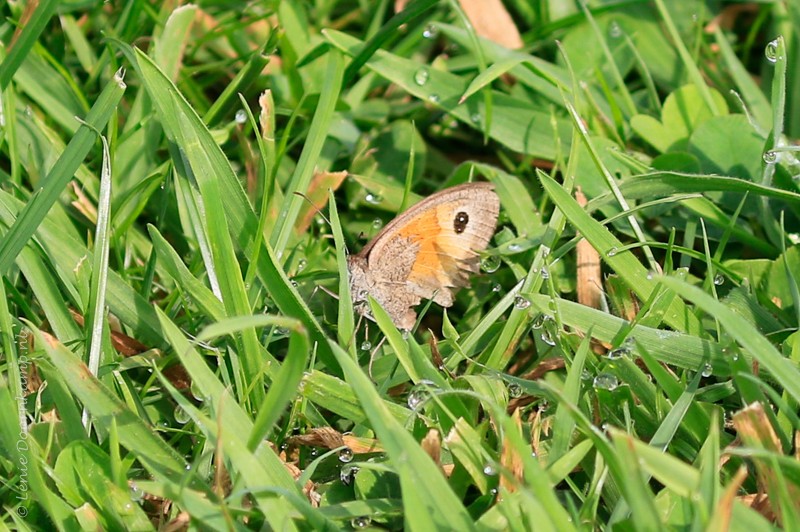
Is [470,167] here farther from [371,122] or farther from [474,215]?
[371,122]

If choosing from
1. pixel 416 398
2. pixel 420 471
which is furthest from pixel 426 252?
pixel 420 471

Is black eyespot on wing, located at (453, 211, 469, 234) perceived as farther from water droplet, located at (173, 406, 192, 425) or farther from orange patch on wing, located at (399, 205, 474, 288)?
water droplet, located at (173, 406, 192, 425)

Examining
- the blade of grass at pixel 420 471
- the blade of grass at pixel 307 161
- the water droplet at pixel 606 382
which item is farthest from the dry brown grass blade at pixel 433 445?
the blade of grass at pixel 307 161

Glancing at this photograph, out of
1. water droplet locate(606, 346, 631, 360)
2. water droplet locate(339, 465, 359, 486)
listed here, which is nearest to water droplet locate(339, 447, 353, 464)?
water droplet locate(339, 465, 359, 486)

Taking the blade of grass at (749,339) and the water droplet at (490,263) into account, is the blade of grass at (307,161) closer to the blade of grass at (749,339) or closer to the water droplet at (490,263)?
the water droplet at (490,263)

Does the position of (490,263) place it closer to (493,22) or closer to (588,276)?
(588,276)

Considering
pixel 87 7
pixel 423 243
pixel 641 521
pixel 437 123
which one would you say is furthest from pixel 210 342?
pixel 87 7
